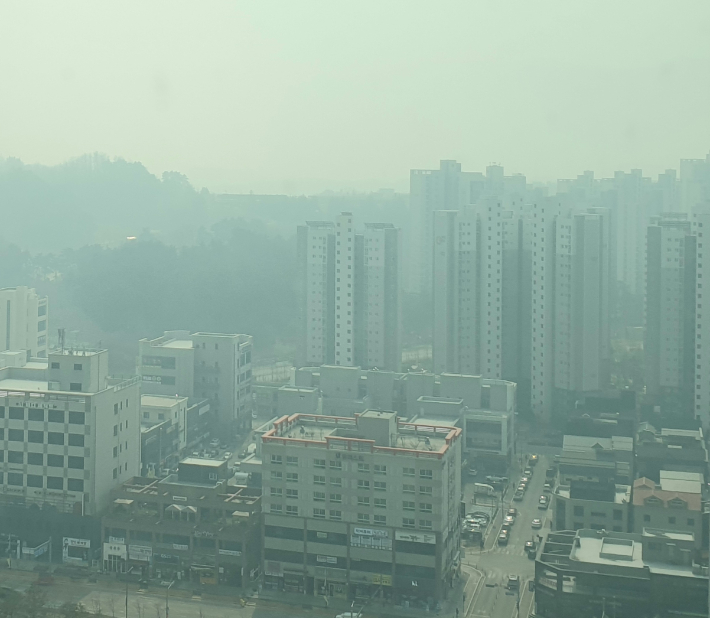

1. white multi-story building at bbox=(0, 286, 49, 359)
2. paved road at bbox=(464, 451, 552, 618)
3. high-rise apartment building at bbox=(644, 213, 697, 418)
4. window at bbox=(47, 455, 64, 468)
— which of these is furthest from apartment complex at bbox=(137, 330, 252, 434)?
high-rise apartment building at bbox=(644, 213, 697, 418)

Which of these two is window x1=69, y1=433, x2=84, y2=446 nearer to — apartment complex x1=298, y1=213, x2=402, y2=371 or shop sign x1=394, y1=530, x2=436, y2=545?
shop sign x1=394, y1=530, x2=436, y2=545

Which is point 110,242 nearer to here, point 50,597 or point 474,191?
point 474,191

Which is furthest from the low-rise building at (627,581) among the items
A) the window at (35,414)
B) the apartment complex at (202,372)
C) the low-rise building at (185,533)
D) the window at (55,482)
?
the apartment complex at (202,372)

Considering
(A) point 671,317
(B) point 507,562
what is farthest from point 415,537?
(A) point 671,317

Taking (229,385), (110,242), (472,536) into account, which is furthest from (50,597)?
(110,242)

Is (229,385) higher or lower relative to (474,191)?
lower

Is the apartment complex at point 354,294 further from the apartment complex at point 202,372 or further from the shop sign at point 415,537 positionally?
the shop sign at point 415,537

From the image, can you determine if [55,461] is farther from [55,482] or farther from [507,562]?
[507,562]
